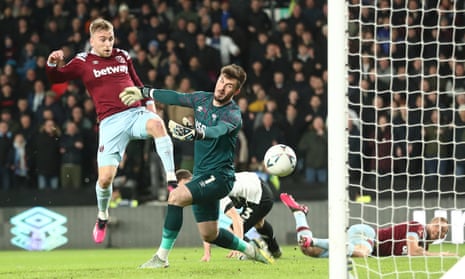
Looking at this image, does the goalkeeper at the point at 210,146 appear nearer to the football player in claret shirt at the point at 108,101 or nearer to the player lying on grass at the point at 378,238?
the player lying on grass at the point at 378,238

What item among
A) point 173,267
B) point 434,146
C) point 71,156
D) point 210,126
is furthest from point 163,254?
point 71,156

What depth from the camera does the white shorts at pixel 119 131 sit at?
11.7m

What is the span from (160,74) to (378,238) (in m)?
8.46

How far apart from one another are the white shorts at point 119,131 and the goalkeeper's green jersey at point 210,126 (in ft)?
5.38

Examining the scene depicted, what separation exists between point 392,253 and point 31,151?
27.8 ft

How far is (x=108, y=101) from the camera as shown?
11.8 meters

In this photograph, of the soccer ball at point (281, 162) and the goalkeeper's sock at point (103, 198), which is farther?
the goalkeeper's sock at point (103, 198)

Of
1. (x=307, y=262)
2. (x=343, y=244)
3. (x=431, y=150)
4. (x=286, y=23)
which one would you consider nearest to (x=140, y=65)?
(x=286, y=23)

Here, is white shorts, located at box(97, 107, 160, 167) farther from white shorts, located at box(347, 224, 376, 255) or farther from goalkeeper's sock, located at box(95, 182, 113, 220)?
white shorts, located at box(347, 224, 376, 255)

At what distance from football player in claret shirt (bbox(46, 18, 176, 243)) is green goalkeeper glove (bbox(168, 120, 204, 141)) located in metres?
2.66

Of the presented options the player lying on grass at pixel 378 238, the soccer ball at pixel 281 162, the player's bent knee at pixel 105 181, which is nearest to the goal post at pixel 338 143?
the player lying on grass at pixel 378 238

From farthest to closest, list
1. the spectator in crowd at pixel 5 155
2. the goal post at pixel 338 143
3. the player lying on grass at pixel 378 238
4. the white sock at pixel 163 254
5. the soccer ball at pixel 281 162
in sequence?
the spectator in crowd at pixel 5 155 < the soccer ball at pixel 281 162 < the white sock at pixel 163 254 < the player lying on grass at pixel 378 238 < the goal post at pixel 338 143

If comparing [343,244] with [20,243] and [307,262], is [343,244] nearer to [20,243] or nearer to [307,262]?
[307,262]

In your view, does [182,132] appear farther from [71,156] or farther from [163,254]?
[71,156]
